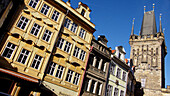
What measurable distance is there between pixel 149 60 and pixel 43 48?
136 feet

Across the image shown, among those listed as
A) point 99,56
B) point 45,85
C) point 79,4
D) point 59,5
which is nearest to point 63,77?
point 45,85

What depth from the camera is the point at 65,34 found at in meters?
17.1

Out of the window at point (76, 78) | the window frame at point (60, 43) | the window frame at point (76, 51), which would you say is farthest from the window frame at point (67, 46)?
the window at point (76, 78)

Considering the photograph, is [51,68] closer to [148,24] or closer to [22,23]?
[22,23]

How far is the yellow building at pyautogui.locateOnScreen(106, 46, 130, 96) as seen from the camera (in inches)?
842

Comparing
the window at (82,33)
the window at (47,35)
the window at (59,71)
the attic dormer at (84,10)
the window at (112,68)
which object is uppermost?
the attic dormer at (84,10)

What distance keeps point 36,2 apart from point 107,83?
47.4ft

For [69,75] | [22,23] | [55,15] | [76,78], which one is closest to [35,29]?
[22,23]

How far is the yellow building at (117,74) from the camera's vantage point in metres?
21.4

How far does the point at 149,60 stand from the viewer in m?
46.8

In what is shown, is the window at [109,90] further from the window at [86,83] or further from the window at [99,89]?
the window at [86,83]

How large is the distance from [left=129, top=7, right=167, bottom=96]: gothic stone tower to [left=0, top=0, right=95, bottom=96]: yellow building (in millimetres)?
27699

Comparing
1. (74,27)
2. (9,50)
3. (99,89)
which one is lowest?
(99,89)

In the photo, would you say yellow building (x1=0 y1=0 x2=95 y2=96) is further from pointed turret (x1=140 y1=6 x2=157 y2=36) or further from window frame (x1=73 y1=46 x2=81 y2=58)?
pointed turret (x1=140 y1=6 x2=157 y2=36)
